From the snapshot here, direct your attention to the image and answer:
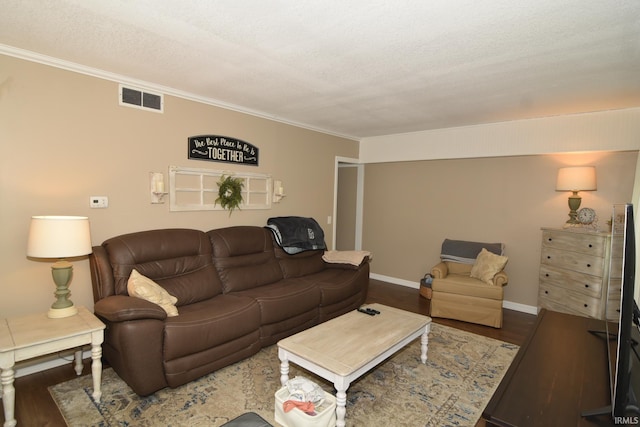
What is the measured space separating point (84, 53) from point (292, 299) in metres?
2.62

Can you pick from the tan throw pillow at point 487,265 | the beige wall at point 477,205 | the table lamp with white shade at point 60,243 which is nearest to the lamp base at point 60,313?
the table lamp with white shade at point 60,243

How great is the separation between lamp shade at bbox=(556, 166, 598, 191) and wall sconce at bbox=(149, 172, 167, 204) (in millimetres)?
4294

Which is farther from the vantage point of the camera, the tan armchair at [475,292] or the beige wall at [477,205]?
the beige wall at [477,205]

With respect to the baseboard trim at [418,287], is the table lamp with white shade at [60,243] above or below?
above

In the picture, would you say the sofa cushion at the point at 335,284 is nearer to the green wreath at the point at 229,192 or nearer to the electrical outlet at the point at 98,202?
the green wreath at the point at 229,192

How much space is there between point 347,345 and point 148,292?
154cm

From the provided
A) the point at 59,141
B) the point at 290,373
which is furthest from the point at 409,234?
the point at 59,141

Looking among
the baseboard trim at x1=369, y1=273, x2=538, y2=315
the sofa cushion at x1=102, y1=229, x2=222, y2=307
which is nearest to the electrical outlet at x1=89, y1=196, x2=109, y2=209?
the sofa cushion at x1=102, y1=229, x2=222, y2=307

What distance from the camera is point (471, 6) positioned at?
170 centimetres

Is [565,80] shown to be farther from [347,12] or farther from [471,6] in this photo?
[347,12]

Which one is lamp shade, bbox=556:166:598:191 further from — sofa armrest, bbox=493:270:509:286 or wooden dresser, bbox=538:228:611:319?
sofa armrest, bbox=493:270:509:286

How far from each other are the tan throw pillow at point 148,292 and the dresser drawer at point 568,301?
153 inches

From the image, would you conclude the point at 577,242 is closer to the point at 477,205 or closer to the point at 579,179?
the point at 579,179

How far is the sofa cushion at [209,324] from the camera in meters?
2.37
